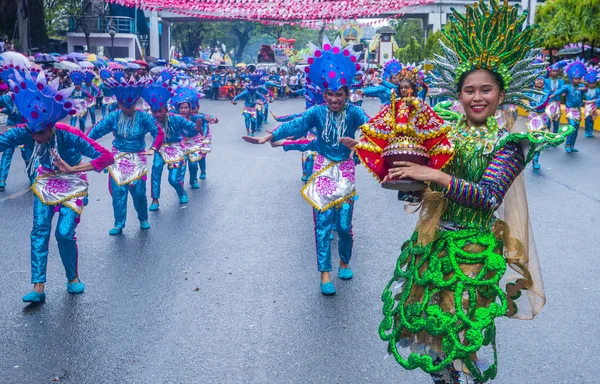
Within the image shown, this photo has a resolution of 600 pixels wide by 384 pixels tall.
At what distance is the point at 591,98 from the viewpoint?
A: 61.6 ft

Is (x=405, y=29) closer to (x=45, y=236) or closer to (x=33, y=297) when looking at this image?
(x=45, y=236)

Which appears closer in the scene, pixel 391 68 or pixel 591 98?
pixel 391 68

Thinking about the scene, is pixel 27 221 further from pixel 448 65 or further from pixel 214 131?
pixel 214 131

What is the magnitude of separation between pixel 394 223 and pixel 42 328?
4949 mm

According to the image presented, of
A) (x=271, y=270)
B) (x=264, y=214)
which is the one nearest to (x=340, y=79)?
(x=271, y=270)

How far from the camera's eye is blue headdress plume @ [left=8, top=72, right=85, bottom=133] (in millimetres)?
5379

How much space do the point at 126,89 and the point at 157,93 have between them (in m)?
1.29

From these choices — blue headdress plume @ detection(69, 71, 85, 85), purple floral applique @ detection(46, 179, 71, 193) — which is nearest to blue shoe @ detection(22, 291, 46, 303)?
purple floral applique @ detection(46, 179, 71, 193)

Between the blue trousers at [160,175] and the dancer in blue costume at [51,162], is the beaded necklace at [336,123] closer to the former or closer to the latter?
the dancer in blue costume at [51,162]

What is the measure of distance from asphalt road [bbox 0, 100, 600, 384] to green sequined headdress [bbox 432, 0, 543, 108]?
2076mm

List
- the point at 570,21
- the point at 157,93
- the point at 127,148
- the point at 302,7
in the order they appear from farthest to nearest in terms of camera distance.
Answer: the point at 302,7, the point at 570,21, the point at 157,93, the point at 127,148

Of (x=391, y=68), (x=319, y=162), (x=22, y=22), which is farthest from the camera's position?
(x=22, y=22)

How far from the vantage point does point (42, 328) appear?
5.18 meters

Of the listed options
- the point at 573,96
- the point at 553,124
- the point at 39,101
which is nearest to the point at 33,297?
the point at 39,101
